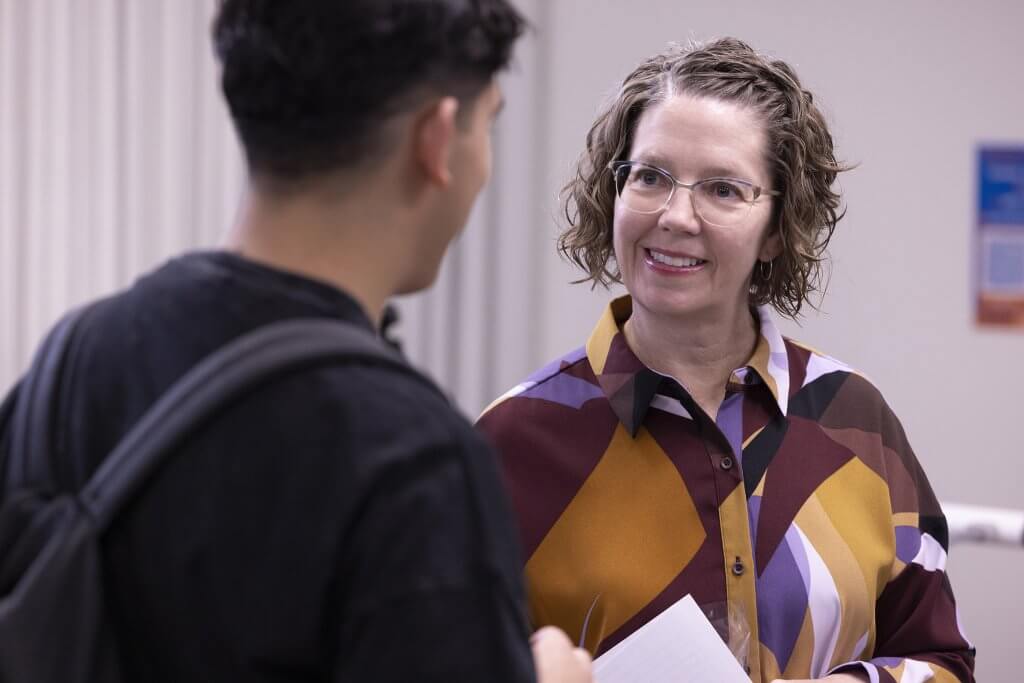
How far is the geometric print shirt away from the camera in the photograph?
150 cm

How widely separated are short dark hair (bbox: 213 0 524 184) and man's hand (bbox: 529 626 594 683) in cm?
39

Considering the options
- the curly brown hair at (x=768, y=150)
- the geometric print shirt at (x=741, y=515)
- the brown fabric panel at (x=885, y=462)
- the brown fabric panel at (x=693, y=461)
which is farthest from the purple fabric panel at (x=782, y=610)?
the curly brown hair at (x=768, y=150)

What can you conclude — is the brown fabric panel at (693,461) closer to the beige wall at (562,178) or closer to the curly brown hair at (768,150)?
the curly brown hair at (768,150)

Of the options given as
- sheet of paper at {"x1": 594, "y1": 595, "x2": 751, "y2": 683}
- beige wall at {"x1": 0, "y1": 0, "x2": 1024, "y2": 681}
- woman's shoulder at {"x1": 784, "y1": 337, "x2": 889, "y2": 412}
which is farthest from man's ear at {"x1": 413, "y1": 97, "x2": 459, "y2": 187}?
beige wall at {"x1": 0, "y1": 0, "x2": 1024, "y2": 681}

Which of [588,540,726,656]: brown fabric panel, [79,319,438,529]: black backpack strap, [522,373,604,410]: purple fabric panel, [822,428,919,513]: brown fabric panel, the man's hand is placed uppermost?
[79,319,438,529]: black backpack strap

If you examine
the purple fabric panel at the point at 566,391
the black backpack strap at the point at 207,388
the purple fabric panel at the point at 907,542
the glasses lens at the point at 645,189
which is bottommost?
the purple fabric panel at the point at 907,542

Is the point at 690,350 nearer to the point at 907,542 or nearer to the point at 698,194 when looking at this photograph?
the point at 698,194

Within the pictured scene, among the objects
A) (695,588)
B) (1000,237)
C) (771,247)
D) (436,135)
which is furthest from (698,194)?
(1000,237)

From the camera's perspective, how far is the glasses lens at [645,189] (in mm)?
1619

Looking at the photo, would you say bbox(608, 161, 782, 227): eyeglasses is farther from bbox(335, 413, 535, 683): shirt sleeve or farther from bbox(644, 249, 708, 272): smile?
bbox(335, 413, 535, 683): shirt sleeve

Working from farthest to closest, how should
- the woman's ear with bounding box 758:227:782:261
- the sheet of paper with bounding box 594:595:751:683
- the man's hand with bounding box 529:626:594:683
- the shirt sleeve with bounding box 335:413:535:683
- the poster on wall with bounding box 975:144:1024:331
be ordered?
1. the poster on wall with bounding box 975:144:1024:331
2. the woman's ear with bounding box 758:227:782:261
3. the sheet of paper with bounding box 594:595:751:683
4. the man's hand with bounding box 529:626:594:683
5. the shirt sleeve with bounding box 335:413:535:683

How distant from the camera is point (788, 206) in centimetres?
168

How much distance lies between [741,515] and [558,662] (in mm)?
745

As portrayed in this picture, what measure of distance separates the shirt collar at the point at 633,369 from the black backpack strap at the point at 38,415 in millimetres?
901
